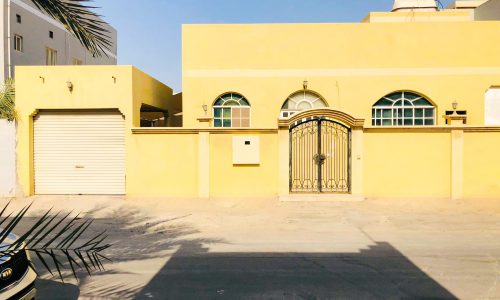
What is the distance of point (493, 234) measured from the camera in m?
8.28

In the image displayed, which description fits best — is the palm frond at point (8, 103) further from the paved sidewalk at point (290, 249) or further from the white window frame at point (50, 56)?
the white window frame at point (50, 56)

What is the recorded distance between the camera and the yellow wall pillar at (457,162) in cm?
1199

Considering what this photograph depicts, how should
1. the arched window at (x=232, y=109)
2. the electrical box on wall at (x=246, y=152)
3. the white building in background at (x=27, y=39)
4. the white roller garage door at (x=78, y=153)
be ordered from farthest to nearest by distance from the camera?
1. the white building in background at (x=27, y=39)
2. the arched window at (x=232, y=109)
3. the white roller garage door at (x=78, y=153)
4. the electrical box on wall at (x=246, y=152)

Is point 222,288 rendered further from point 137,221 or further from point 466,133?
point 466,133

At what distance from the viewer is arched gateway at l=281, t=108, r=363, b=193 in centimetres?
1215

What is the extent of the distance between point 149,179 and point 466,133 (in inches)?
385

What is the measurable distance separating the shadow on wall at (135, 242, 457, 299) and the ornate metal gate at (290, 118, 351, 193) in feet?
18.5

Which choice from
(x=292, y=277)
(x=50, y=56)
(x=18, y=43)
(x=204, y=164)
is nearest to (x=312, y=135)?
(x=204, y=164)

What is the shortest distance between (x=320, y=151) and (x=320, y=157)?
0.19m

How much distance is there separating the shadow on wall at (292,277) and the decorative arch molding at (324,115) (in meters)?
5.76

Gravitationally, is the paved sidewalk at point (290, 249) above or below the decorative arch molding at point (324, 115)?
below

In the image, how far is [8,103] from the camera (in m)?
13.1

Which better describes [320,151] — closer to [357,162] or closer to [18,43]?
[357,162]

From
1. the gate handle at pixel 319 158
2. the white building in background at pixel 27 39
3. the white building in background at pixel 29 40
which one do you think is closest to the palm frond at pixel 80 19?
the gate handle at pixel 319 158
